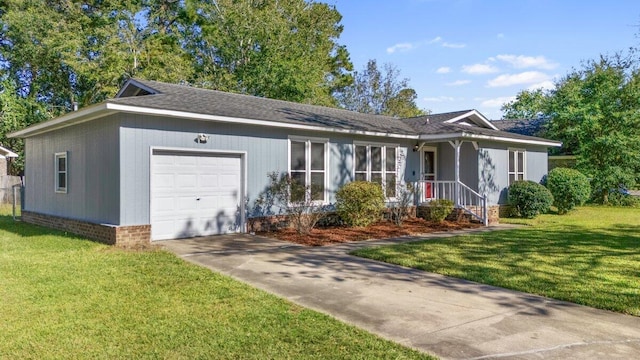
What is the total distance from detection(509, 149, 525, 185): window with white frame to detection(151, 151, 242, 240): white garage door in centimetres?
1131

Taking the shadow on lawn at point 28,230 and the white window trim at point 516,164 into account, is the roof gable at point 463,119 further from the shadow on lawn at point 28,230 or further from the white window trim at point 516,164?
the shadow on lawn at point 28,230

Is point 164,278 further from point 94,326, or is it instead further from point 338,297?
point 338,297

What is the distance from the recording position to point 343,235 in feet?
36.2

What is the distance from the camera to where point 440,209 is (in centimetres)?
1411

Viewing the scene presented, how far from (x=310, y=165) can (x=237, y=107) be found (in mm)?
2604

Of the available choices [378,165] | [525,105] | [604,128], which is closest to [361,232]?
[378,165]

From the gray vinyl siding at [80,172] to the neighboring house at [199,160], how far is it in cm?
3

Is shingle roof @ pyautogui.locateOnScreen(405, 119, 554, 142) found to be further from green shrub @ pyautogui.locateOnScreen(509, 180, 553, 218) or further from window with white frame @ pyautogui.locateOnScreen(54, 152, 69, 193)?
window with white frame @ pyautogui.locateOnScreen(54, 152, 69, 193)

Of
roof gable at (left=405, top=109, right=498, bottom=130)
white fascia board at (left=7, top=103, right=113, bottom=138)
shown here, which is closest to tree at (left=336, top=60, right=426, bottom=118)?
roof gable at (left=405, top=109, right=498, bottom=130)

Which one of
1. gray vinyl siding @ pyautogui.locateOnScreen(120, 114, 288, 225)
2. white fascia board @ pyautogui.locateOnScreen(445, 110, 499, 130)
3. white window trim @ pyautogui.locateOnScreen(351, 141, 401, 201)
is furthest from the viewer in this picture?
white fascia board @ pyautogui.locateOnScreen(445, 110, 499, 130)

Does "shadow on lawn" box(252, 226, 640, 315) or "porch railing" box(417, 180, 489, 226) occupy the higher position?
"porch railing" box(417, 180, 489, 226)

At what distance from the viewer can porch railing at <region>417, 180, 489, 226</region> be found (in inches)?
558

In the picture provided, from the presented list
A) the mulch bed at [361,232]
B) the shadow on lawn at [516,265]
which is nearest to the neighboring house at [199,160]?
the mulch bed at [361,232]

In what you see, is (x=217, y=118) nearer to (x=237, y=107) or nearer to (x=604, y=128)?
(x=237, y=107)
